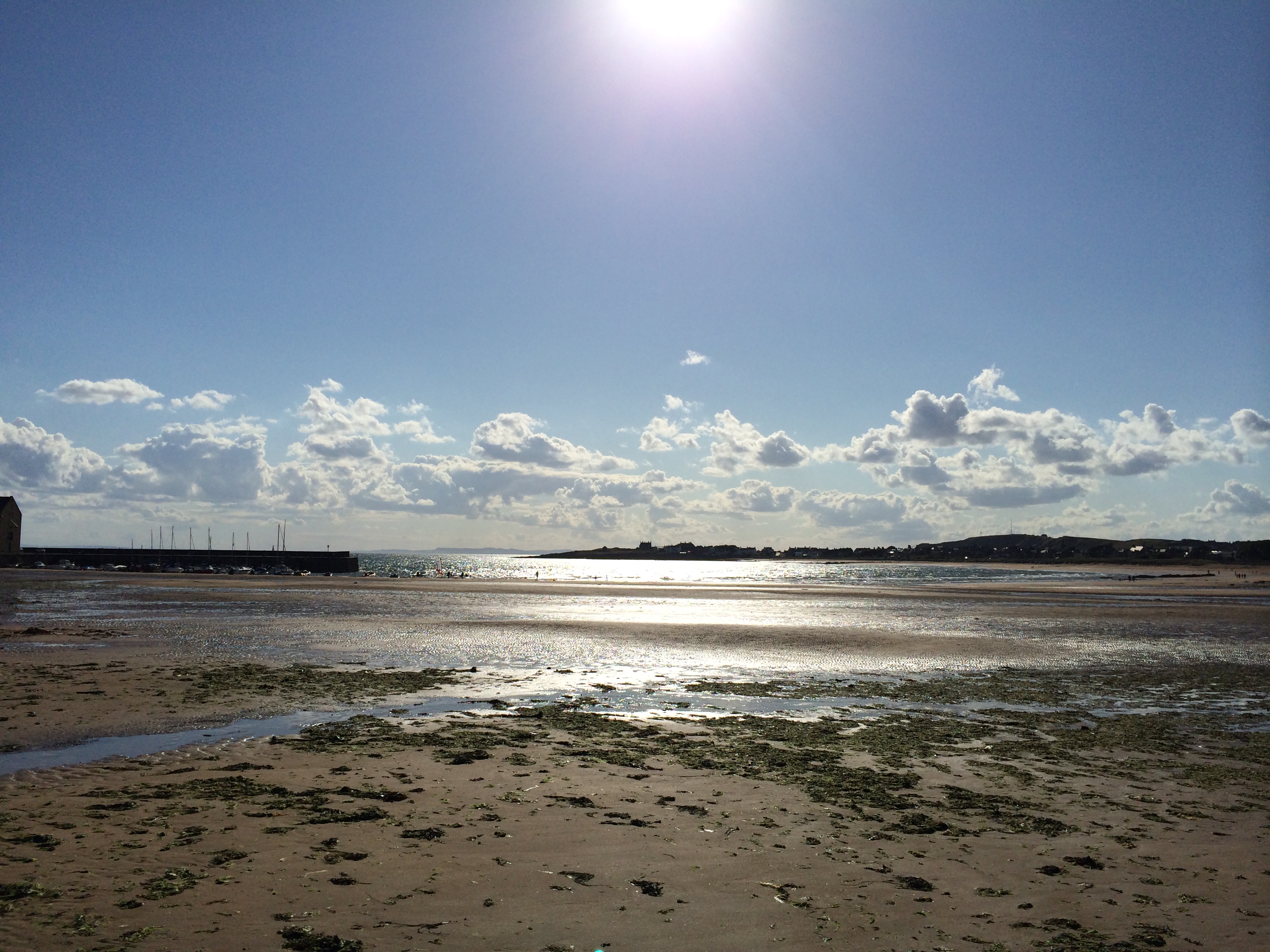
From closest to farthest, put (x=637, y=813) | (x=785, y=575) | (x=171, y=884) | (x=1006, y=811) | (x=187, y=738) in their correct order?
(x=171, y=884) → (x=637, y=813) → (x=1006, y=811) → (x=187, y=738) → (x=785, y=575)

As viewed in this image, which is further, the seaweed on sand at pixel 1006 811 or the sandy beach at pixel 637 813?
the seaweed on sand at pixel 1006 811

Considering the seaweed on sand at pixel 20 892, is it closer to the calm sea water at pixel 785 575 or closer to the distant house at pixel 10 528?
the calm sea water at pixel 785 575

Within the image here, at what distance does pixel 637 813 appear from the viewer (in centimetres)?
938

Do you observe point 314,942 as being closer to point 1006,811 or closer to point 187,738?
point 1006,811

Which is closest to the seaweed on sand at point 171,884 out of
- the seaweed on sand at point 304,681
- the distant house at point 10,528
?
the seaweed on sand at point 304,681

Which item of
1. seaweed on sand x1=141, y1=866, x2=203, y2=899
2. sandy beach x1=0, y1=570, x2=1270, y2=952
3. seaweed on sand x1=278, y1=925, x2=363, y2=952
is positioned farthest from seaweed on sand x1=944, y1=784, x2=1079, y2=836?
seaweed on sand x1=141, y1=866, x2=203, y2=899

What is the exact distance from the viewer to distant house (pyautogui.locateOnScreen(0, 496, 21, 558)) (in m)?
119

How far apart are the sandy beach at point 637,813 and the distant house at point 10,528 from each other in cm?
12604

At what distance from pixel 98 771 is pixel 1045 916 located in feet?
38.3

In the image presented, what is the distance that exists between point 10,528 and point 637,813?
486 ft

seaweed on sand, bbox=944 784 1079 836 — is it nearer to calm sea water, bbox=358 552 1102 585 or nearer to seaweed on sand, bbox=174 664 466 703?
seaweed on sand, bbox=174 664 466 703

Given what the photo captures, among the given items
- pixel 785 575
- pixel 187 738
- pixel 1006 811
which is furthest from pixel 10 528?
pixel 1006 811

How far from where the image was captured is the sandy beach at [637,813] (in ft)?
21.5

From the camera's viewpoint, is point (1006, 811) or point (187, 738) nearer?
point (1006, 811)
